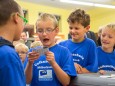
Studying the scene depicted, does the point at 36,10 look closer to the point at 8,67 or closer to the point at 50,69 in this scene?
the point at 50,69

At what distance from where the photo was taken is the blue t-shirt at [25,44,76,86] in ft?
5.34

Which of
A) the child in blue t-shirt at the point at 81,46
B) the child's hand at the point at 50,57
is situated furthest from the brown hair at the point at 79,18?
the child's hand at the point at 50,57

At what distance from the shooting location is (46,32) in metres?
1.69

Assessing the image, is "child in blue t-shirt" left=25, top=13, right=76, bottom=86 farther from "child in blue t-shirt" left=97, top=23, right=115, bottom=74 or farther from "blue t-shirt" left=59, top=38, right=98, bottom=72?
"child in blue t-shirt" left=97, top=23, right=115, bottom=74

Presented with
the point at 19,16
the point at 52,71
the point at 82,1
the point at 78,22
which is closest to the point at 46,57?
the point at 52,71

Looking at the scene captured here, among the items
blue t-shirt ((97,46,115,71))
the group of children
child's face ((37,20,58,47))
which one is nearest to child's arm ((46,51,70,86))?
the group of children

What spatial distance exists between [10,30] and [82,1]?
29.2 feet

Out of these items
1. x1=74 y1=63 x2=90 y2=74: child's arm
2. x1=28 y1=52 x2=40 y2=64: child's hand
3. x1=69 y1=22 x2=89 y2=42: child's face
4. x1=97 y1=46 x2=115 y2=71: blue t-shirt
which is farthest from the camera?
x1=97 y1=46 x2=115 y2=71: blue t-shirt

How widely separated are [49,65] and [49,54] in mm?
130

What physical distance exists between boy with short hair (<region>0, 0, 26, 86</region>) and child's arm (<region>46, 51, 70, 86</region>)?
402 mm

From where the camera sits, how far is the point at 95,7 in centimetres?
1117

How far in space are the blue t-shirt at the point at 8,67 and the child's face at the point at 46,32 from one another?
2.10ft

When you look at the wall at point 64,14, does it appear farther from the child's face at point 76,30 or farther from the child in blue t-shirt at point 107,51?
the child's face at point 76,30

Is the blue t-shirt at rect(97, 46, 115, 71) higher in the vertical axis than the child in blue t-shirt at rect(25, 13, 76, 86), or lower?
lower
